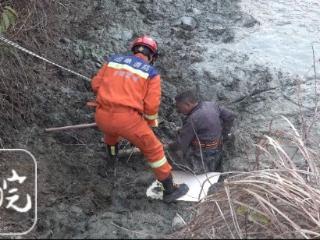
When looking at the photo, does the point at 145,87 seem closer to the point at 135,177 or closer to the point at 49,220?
the point at 135,177

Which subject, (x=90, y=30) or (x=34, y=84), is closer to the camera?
(x=34, y=84)

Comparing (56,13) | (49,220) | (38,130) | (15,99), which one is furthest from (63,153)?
(56,13)

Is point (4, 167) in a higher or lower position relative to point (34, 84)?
lower

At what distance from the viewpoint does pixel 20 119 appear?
249 inches

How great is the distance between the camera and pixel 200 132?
586cm

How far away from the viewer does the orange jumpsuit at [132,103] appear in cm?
538

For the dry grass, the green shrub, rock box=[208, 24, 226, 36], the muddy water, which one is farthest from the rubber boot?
rock box=[208, 24, 226, 36]

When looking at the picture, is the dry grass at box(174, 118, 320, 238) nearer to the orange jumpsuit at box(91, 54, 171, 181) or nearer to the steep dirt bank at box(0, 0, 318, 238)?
the steep dirt bank at box(0, 0, 318, 238)

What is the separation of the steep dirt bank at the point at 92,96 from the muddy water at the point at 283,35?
23 centimetres

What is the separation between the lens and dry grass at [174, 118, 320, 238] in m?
3.99

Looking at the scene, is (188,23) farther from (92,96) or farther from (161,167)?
(161,167)

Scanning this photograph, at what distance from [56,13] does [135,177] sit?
8.92 ft

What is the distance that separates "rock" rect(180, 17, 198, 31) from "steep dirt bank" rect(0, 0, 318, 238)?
0.02 metres

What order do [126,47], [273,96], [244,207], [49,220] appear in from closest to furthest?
1. [244,207]
2. [49,220]
3. [273,96]
4. [126,47]
